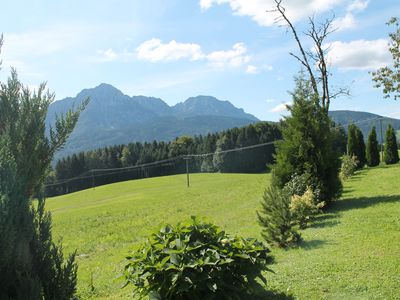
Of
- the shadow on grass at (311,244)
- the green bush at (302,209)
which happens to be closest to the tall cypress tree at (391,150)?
the green bush at (302,209)

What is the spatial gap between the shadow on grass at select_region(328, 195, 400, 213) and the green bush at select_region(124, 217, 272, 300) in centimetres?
772

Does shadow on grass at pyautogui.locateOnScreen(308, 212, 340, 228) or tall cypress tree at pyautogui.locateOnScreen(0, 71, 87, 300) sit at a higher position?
tall cypress tree at pyautogui.locateOnScreen(0, 71, 87, 300)

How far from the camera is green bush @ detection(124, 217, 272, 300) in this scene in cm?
433

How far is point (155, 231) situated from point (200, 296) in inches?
40.8

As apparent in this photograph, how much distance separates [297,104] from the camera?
12984 millimetres

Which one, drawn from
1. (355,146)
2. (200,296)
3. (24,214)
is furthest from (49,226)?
(355,146)

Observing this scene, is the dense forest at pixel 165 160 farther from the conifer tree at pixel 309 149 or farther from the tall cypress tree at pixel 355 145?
the conifer tree at pixel 309 149

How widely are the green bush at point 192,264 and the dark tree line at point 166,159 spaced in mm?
65692

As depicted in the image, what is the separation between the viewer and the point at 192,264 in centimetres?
431

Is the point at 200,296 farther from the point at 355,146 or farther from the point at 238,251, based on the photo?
the point at 355,146

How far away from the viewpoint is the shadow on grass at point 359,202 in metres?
11.9

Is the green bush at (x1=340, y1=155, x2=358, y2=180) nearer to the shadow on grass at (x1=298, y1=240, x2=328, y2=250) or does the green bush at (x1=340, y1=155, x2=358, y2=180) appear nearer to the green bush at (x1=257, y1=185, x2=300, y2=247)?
the shadow on grass at (x1=298, y1=240, x2=328, y2=250)

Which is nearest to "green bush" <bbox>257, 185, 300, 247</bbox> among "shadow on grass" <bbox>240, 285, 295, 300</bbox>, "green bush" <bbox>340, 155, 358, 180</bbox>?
"shadow on grass" <bbox>240, 285, 295, 300</bbox>

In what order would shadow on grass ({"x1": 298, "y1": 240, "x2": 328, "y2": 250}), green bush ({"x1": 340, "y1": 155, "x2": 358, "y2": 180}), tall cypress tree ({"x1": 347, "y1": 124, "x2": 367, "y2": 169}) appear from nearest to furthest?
1. shadow on grass ({"x1": 298, "y1": 240, "x2": 328, "y2": 250})
2. green bush ({"x1": 340, "y1": 155, "x2": 358, "y2": 180})
3. tall cypress tree ({"x1": 347, "y1": 124, "x2": 367, "y2": 169})
